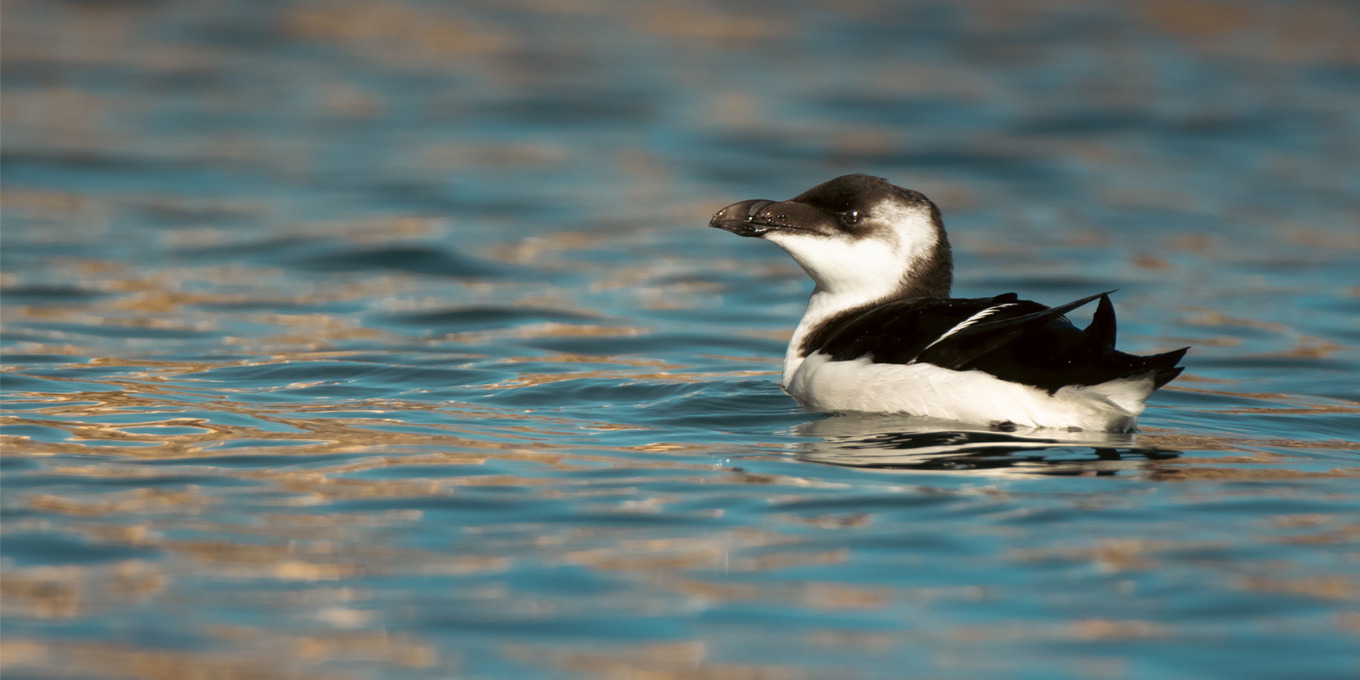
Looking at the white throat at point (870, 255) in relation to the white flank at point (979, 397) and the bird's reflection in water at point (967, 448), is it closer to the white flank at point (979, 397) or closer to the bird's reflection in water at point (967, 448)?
the white flank at point (979, 397)

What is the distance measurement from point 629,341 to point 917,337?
291 centimetres

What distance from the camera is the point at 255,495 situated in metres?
5.21

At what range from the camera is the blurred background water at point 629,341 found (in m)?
4.08

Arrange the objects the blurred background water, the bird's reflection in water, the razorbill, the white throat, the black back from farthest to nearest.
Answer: the white throat, the razorbill, the black back, the bird's reflection in water, the blurred background water

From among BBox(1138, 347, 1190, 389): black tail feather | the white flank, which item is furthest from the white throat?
BBox(1138, 347, 1190, 389): black tail feather

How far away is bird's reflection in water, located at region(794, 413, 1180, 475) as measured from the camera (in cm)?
551

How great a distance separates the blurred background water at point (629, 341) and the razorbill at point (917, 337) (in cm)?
14

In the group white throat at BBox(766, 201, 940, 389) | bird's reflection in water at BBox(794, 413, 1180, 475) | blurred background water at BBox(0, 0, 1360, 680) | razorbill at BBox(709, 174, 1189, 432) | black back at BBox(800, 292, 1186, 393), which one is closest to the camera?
blurred background water at BBox(0, 0, 1360, 680)

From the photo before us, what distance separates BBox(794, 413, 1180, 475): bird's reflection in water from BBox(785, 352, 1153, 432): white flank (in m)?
0.04

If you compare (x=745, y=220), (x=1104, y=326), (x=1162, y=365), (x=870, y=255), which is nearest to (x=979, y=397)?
(x=1104, y=326)

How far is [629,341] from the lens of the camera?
8.80 m

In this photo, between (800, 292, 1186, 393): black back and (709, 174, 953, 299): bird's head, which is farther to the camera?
(709, 174, 953, 299): bird's head

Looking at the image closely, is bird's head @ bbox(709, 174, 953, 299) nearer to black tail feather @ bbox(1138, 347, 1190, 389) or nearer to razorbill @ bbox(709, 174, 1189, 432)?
razorbill @ bbox(709, 174, 1189, 432)

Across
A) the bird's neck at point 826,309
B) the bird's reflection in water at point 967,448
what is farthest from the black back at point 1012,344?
the bird's neck at point 826,309
